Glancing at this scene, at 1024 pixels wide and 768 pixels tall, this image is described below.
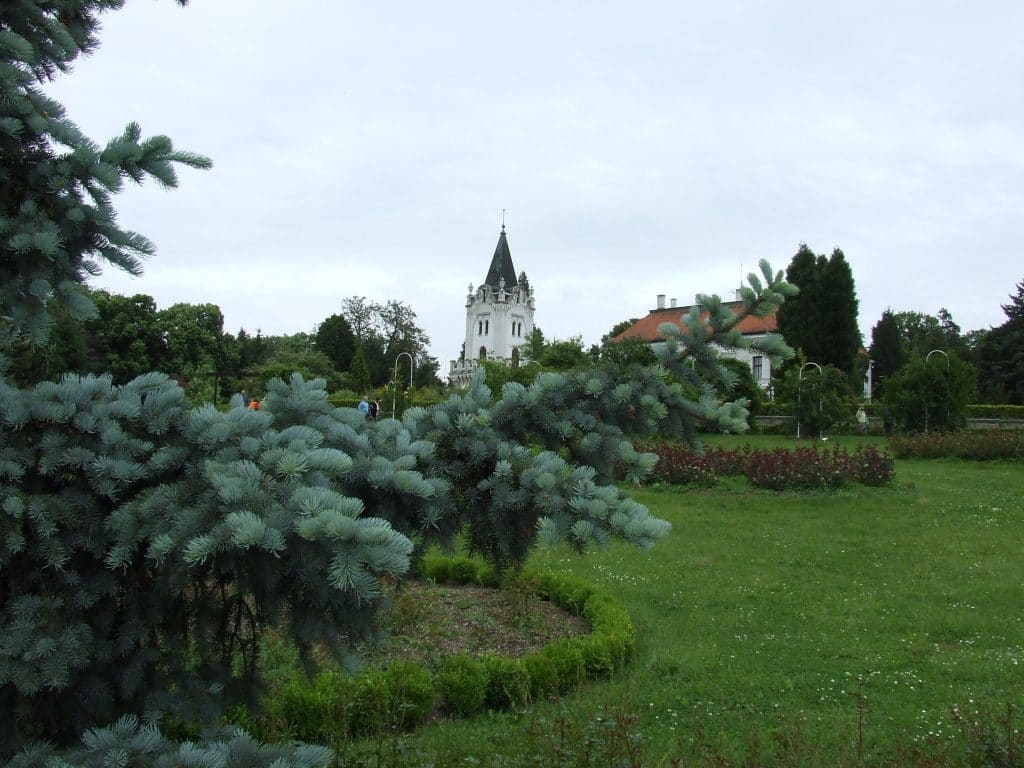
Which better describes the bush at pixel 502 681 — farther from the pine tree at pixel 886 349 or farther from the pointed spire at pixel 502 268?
the pointed spire at pixel 502 268

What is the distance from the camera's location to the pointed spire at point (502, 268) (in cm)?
8312

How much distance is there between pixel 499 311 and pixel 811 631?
7503 cm

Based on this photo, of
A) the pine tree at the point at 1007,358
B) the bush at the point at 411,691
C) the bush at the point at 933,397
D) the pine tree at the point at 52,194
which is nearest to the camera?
the pine tree at the point at 52,194

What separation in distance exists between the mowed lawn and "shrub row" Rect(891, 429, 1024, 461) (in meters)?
7.18

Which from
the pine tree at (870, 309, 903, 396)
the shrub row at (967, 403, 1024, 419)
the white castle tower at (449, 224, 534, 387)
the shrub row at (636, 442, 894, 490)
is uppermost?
the white castle tower at (449, 224, 534, 387)

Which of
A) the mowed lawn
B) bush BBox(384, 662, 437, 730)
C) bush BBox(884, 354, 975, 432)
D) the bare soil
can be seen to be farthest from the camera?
bush BBox(884, 354, 975, 432)

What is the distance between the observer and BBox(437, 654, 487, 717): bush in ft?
17.3

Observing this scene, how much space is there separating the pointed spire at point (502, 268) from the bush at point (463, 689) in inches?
3081

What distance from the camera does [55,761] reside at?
199cm

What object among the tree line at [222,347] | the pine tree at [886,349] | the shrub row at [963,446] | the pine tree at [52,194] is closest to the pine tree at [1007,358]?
the pine tree at [886,349]

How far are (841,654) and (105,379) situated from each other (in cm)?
576

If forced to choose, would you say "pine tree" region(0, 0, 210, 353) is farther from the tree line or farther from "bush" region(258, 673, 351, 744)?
the tree line

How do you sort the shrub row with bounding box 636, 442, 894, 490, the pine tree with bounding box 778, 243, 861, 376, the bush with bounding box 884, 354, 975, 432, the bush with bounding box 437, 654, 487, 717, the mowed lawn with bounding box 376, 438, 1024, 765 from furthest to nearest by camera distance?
the pine tree with bounding box 778, 243, 861, 376
the bush with bounding box 884, 354, 975, 432
the shrub row with bounding box 636, 442, 894, 490
the bush with bounding box 437, 654, 487, 717
the mowed lawn with bounding box 376, 438, 1024, 765

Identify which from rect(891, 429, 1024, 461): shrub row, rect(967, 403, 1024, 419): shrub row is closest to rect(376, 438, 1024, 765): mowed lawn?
rect(891, 429, 1024, 461): shrub row
